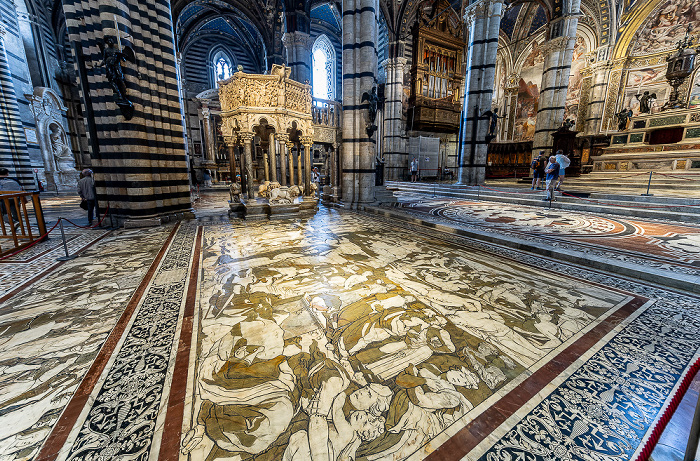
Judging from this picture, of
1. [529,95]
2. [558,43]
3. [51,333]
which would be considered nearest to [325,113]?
[51,333]

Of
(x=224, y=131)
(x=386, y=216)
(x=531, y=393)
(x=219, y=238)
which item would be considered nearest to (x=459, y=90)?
(x=386, y=216)

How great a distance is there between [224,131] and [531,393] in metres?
8.77

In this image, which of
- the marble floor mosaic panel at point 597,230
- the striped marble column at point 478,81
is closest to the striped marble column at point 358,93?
the marble floor mosaic panel at point 597,230

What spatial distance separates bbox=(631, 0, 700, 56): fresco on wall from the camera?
1606cm

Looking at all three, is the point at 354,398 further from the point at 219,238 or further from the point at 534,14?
the point at 534,14

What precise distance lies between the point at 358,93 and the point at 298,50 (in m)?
6.84

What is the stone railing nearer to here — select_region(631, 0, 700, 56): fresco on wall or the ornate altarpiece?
the ornate altarpiece

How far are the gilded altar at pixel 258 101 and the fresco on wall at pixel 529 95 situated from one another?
23548mm

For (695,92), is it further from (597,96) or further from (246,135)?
(246,135)

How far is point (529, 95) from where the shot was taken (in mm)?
23531

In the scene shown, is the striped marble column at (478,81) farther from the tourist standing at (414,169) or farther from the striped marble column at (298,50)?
the striped marble column at (298,50)

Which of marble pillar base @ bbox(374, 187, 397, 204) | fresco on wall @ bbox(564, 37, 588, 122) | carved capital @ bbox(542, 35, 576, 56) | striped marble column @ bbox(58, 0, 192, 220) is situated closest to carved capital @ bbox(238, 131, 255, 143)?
striped marble column @ bbox(58, 0, 192, 220)

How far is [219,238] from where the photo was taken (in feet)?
18.7

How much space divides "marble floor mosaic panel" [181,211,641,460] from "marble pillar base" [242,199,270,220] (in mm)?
3731
